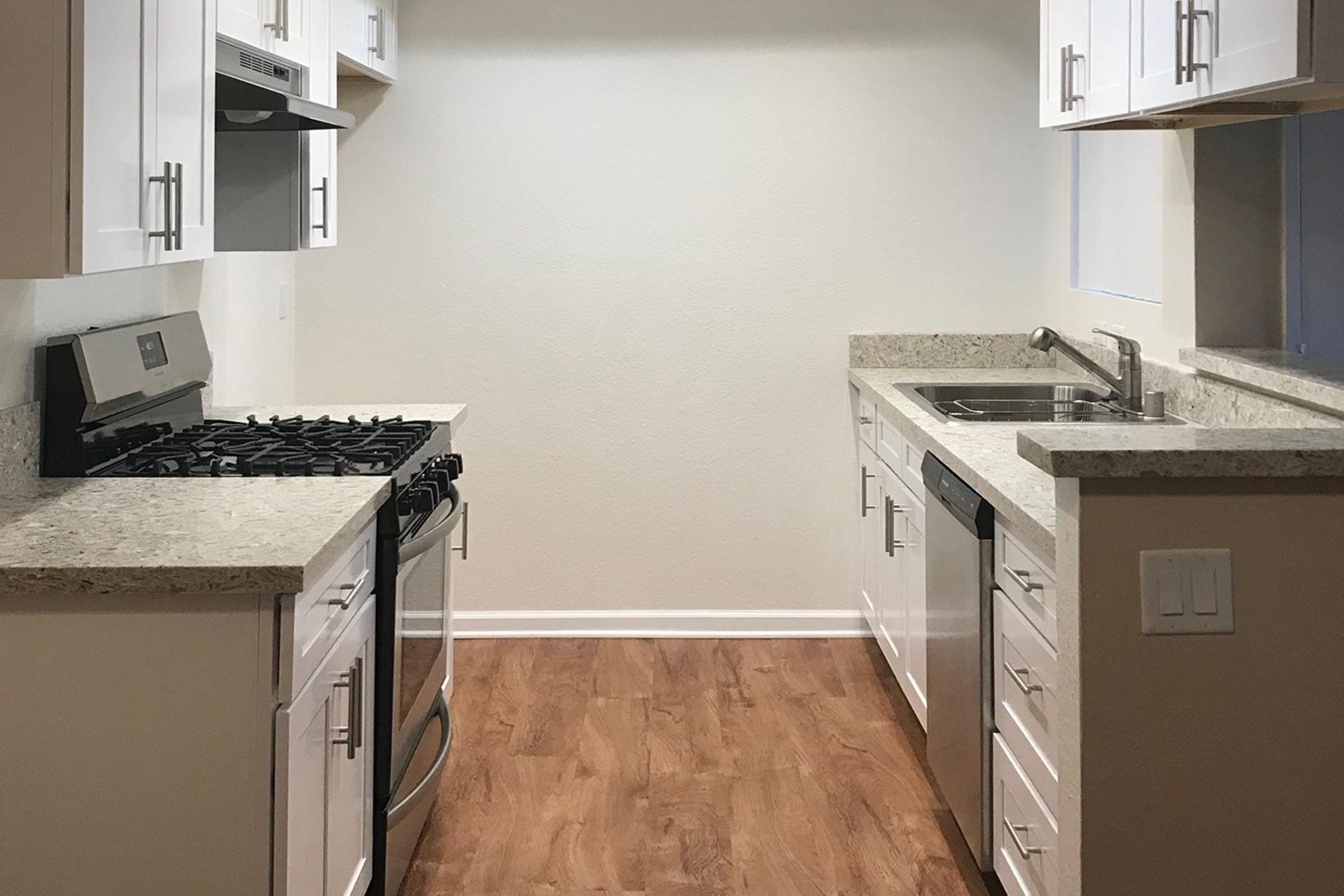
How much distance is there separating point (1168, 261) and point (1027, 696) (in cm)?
159

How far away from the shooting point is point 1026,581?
245 cm

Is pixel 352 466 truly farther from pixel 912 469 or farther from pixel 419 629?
pixel 912 469

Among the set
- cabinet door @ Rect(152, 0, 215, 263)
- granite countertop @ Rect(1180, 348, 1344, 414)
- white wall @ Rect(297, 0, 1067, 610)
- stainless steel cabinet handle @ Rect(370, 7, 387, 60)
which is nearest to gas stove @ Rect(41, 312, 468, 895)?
cabinet door @ Rect(152, 0, 215, 263)

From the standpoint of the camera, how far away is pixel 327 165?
3.74 metres

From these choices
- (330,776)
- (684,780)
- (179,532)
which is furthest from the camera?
(684,780)

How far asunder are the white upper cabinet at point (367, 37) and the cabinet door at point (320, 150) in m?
0.09

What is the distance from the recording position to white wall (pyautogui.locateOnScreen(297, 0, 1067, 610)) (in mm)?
4668

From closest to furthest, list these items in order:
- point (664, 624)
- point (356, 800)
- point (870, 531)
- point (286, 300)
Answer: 1. point (356, 800)
2. point (870, 531)
3. point (286, 300)
4. point (664, 624)

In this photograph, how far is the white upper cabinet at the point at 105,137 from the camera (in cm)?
201

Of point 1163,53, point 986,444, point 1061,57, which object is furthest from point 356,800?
point 1061,57

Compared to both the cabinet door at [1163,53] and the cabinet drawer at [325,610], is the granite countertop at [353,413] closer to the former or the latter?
the cabinet drawer at [325,610]

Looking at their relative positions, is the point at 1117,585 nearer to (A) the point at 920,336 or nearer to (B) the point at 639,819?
(B) the point at 639,819

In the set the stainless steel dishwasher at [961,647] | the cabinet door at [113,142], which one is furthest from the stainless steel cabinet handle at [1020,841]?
the cabinet door at [113,142]

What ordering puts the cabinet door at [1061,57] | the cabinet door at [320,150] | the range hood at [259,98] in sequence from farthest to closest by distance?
the cabinet door at [320,150], the cabinet door at [1061,57], the range hood at [259,98]
